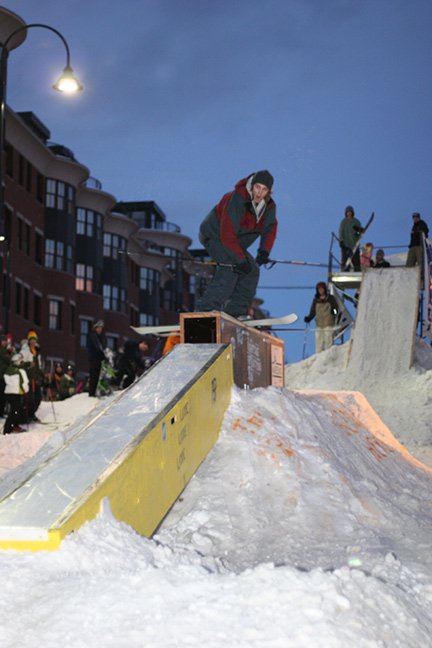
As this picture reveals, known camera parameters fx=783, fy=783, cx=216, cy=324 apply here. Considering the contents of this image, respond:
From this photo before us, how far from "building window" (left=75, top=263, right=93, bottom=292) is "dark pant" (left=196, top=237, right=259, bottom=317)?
35996 millimetres

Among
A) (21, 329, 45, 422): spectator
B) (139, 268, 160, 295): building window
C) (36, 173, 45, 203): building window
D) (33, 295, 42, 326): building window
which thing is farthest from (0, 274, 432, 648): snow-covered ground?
(139, 268, 160, 295): building window

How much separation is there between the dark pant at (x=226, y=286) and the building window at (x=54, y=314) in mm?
30816

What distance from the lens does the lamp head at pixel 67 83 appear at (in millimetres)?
15367

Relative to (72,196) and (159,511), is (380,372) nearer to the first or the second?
(159,511)

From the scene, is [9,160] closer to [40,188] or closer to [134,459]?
[40,188]

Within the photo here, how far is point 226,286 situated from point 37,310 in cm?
3025

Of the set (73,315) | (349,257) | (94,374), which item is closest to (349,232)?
(349,257)

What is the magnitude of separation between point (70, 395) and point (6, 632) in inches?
652

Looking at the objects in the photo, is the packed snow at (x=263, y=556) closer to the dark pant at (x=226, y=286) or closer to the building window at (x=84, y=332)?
the dark pant at (x=226, y=286)

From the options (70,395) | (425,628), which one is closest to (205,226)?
(425,628)

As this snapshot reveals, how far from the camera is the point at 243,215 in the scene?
826 centimetres

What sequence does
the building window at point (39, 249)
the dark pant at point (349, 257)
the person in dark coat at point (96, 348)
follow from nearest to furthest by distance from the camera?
the person in dark coat at point (96, 348), the dark pant at point (349, 257), the building window at point (39, 249)

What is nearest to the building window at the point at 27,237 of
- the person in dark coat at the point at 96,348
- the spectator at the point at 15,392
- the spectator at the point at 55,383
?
the spectator at the point at 55,383

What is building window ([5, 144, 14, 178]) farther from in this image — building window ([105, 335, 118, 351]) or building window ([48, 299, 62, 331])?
building window ([105, 335, 118, 351])
